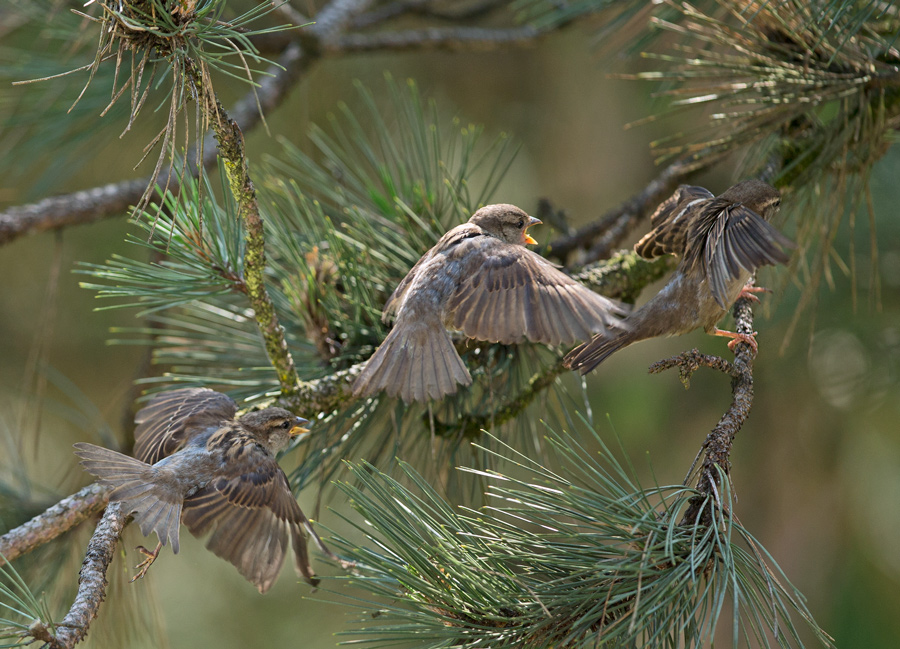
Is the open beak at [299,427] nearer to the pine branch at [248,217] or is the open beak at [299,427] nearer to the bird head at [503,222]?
the pine branch at [248,217]

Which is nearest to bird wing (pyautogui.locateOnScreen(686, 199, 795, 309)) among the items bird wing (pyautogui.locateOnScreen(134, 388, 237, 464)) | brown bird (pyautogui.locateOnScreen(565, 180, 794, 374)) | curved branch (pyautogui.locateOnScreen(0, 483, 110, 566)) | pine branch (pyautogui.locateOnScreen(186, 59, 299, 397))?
brown bird (pyautogui.locateOnScreen(565, 180, 794, 374))

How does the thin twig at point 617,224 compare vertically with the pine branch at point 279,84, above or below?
below

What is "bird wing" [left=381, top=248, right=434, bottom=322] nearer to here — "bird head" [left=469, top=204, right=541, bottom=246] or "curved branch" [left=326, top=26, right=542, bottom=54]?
"bird head" [left=469, top=204, right=541, bottom=246]

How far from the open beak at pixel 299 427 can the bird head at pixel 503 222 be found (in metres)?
0.63

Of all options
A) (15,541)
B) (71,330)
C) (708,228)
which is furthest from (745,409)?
(71,330)

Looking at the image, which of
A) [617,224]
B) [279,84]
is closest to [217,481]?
[617,224]

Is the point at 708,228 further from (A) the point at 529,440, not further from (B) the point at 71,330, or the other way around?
(B) the point at 71,330

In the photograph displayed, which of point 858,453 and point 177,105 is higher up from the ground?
point 177,105

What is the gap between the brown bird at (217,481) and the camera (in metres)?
1.46

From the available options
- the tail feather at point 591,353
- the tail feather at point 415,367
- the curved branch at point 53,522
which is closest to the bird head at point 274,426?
the tail feather at point 415,367

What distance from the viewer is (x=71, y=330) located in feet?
14.0

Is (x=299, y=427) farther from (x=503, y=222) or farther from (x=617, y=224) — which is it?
(x=617, y=224)

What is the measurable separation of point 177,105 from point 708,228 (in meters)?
1.06

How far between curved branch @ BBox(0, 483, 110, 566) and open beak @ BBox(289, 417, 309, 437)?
383mm
